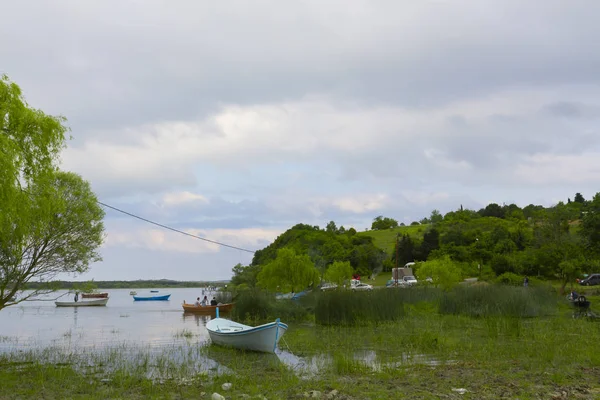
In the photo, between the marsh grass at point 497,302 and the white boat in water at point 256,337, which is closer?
the white boat in water at point 256,337

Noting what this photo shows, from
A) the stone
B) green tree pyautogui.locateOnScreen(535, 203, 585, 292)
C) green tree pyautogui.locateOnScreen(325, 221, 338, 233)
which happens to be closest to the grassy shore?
the stone

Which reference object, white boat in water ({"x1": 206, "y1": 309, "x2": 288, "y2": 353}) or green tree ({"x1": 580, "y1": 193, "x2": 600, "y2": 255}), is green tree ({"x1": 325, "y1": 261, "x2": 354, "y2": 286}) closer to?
green tree ({"x1": 580, "y1": 193, "x2": 600, "y2": 255})

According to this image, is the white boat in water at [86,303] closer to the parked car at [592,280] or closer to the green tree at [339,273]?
the green tree at [339,273]

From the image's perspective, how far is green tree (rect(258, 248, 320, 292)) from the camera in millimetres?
49406

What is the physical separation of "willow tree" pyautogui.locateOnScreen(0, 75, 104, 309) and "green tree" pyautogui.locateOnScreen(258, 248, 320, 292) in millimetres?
26738

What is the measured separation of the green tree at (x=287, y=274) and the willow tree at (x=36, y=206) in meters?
26.7

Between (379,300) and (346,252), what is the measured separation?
77.9 m

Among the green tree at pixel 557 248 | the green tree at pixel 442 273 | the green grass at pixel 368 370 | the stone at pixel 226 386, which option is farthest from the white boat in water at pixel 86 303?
the stone at pixel 226 386

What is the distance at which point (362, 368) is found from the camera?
14422 millimetres

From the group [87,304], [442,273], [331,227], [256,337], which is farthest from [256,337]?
[331,227]

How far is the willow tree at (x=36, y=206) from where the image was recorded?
46.0 ft

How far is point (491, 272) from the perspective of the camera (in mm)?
70938

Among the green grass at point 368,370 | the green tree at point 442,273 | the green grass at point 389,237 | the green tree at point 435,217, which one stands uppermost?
the green tree at point 435,217

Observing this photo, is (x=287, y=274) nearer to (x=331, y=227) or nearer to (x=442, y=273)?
(x=442, y=273)
